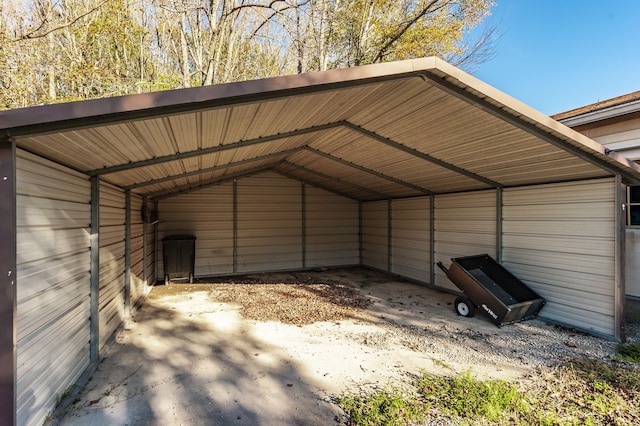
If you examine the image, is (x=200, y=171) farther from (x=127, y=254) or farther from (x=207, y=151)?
(x=127, y=254)

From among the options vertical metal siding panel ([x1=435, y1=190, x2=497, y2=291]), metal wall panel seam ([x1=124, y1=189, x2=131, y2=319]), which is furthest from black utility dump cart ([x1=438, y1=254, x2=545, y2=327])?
metal wall panel seam ([x1=124, y1=189, x2=131, y2=319])

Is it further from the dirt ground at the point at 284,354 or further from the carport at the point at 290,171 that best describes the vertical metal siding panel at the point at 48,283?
the dirt ground at the point at 284,354

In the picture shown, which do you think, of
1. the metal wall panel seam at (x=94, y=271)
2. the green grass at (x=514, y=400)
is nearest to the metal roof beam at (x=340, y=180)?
the metal wall panel seam at (x=94, y=271)

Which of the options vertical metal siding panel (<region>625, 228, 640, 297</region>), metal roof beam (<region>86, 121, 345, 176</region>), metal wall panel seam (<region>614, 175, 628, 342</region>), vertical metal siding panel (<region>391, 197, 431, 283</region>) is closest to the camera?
metal roof beam (<region>86, 121, 345, 176</region>)

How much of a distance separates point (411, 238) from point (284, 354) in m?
5.31

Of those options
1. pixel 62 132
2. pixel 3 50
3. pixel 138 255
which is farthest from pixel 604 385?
pixel 3 50

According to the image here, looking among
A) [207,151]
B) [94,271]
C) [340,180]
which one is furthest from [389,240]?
[94,271]

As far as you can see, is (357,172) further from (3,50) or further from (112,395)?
(3,50)

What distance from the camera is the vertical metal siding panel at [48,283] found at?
203 centimetres

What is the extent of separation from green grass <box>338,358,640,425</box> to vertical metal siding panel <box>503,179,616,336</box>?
4.29ft

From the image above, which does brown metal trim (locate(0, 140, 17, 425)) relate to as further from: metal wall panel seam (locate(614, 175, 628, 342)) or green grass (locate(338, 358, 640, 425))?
metal wall panel seam (locate(614, 175, 628, 342))

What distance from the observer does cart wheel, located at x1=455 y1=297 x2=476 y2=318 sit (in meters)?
4.98

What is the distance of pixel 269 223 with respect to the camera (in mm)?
9289

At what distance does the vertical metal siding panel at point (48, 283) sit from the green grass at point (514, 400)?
7.55 ft
